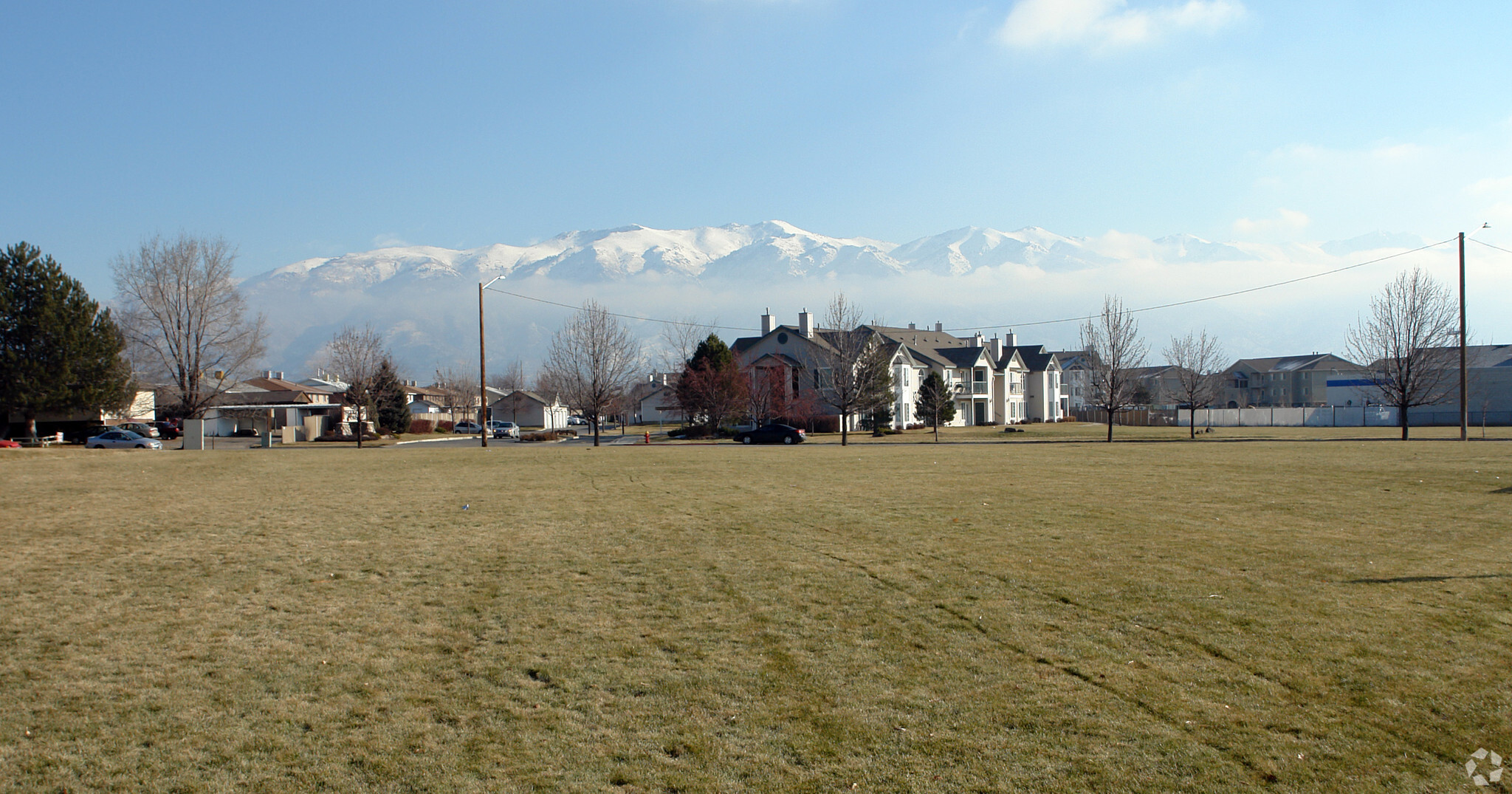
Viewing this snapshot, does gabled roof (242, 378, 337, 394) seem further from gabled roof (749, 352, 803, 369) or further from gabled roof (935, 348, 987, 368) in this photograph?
gabled roof (935, 348, 987, 368)

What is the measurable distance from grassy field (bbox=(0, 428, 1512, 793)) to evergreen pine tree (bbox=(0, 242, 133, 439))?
54.0 m

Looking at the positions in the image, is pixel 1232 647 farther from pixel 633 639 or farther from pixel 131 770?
pixel 131 770

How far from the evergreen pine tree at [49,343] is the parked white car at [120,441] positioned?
7428mm

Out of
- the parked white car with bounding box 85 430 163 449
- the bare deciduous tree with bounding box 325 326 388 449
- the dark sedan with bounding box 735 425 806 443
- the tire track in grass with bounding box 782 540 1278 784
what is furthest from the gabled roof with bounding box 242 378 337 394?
the tire track in grass with bounding box 782 540 1278 784

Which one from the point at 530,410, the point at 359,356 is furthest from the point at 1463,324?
the point at 530,410

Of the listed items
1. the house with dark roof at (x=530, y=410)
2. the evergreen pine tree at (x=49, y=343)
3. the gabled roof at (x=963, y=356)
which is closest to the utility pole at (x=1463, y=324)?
the gabled roof at (x=963, y=356)

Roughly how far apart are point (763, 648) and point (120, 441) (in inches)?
2305

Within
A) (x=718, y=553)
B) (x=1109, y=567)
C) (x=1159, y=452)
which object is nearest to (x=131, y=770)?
(x=718, y=553)

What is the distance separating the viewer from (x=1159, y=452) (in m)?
34.4

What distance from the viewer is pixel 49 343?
57.4 metres

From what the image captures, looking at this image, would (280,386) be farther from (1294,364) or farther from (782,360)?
(1294,364)

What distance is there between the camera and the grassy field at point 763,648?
520cm

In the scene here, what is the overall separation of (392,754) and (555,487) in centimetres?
1615

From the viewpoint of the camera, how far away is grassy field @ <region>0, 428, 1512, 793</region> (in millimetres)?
5203
